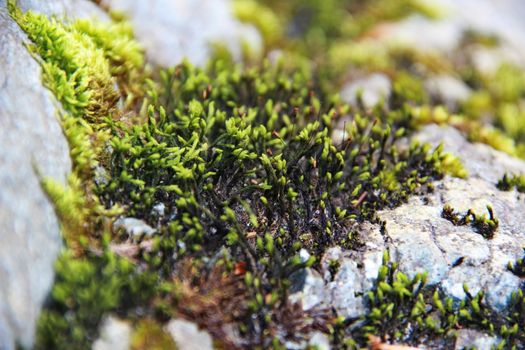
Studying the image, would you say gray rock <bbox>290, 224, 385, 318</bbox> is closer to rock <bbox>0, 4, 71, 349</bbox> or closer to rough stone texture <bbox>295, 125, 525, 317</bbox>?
rough stone texture <bbox>295, 125, 525, 317</bbox>

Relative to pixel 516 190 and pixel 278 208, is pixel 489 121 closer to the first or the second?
pixel 516 190

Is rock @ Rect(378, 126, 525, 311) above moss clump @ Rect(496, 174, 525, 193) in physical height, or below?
below

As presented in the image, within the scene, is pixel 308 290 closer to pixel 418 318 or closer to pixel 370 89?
pixel 418 318

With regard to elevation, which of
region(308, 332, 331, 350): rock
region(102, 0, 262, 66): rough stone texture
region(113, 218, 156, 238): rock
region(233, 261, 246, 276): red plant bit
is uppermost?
region(102, 0, 262, 66): rough stone texture

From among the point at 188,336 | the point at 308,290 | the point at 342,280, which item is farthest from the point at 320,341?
the point at 188,336

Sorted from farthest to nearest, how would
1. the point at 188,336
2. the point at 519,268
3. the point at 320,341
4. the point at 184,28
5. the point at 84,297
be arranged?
the point at 184,28 < the point at 519,268 < the point at 320,341 < the point at 188,336 < the point at 84,297

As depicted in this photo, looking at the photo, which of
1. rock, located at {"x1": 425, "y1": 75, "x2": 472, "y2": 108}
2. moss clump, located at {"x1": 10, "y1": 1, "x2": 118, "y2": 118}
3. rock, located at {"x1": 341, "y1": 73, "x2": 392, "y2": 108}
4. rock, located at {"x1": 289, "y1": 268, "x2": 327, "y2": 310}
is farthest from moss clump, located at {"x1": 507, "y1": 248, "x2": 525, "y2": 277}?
moss clump, located at {"x1": 10, "y1": 1, "x2": 118, "y2": 118}

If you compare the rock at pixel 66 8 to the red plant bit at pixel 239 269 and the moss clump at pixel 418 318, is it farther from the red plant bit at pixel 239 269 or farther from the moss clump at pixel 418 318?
the moss clump at pixel 418 318
